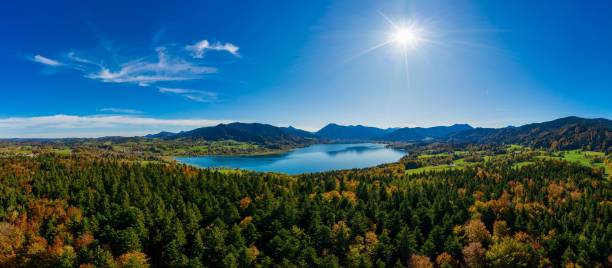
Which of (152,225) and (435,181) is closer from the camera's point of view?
(152,225)

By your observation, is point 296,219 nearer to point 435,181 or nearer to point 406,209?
point 406,209

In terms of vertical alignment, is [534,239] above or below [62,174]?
below

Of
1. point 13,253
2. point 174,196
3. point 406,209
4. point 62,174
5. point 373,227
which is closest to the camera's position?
point 13,253

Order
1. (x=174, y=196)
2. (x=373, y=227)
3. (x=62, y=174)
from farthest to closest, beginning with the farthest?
(x=62, y=174) → (x=174, y=196) → (x=373, y=227)

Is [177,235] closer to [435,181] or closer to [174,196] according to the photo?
[174,196]

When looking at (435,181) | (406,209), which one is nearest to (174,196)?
(406,209)

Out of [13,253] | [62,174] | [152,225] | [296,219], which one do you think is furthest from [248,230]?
[62,174]
